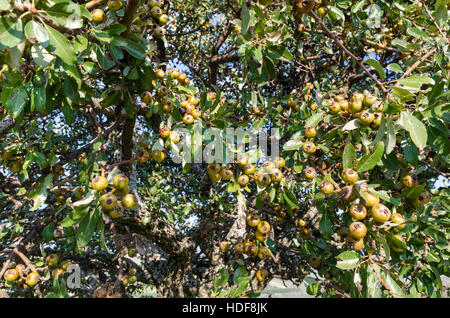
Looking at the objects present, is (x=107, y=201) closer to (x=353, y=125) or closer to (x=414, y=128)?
(x=353, y=125)

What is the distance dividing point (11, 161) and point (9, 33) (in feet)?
6.00

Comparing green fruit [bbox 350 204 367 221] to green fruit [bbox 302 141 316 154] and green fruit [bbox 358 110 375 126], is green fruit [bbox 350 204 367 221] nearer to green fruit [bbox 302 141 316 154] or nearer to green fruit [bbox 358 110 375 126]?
green fruit [bbox 358 110 375 126]

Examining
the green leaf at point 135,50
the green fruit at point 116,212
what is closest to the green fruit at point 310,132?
the green leaf at point 135,50

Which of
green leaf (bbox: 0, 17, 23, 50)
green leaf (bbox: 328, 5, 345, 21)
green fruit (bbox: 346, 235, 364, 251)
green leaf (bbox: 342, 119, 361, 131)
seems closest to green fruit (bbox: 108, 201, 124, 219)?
green leaf (bbox: 0, 17, 23, 50)

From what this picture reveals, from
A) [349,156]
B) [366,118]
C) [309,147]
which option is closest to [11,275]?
[309,147]

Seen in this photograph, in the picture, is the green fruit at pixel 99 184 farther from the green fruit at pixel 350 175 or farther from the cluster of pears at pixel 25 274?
the green fruit at pixel 350 175

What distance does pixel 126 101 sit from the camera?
173 centimetres

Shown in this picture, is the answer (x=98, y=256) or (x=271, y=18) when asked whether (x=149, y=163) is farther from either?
(x=271, y=18)

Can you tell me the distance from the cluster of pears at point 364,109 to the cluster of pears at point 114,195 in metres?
1.33

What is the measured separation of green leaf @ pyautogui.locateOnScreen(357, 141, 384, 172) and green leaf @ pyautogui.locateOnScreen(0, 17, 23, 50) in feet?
4.82

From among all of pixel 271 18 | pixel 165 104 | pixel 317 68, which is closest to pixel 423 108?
pixel 271 18

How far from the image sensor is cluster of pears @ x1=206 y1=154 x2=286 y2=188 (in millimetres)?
1811
